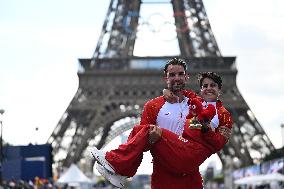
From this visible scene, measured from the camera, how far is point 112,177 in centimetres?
482

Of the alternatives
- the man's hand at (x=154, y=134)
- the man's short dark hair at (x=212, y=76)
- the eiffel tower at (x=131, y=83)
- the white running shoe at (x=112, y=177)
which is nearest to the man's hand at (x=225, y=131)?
the man's short dark hair at (x=212, y=76)

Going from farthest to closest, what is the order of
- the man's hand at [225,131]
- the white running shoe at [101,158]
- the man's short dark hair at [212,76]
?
the man's short dark hair at [212,76] < the man's hand at [225,131] < the white running shoe at [101,158]

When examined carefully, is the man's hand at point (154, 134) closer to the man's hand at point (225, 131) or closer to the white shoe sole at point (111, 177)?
the white shoe sole at point (111, 177)

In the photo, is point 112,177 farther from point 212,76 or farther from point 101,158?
point 212,76

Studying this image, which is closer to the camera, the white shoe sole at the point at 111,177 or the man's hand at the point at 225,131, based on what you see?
the white shoe sole at the point at 111,177

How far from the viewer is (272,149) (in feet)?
154

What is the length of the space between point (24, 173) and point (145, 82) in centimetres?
2603

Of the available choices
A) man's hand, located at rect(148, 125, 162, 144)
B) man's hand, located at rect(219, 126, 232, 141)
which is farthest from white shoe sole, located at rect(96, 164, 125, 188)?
man's hand, located at rect(219, 126, 232, 141)

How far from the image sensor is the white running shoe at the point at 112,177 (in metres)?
4.79

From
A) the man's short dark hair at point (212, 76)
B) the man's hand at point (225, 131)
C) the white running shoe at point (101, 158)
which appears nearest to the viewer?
the white running shoe at point (101, 158)

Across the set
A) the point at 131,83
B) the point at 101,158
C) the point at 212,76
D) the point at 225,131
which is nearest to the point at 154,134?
the point at 101,158

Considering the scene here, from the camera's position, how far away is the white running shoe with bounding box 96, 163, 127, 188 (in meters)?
4.79

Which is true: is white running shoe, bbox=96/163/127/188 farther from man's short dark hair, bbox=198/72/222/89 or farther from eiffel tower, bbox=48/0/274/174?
eiffel tower, bbox=48/0/274/174

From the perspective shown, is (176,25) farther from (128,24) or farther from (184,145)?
(184,145)
